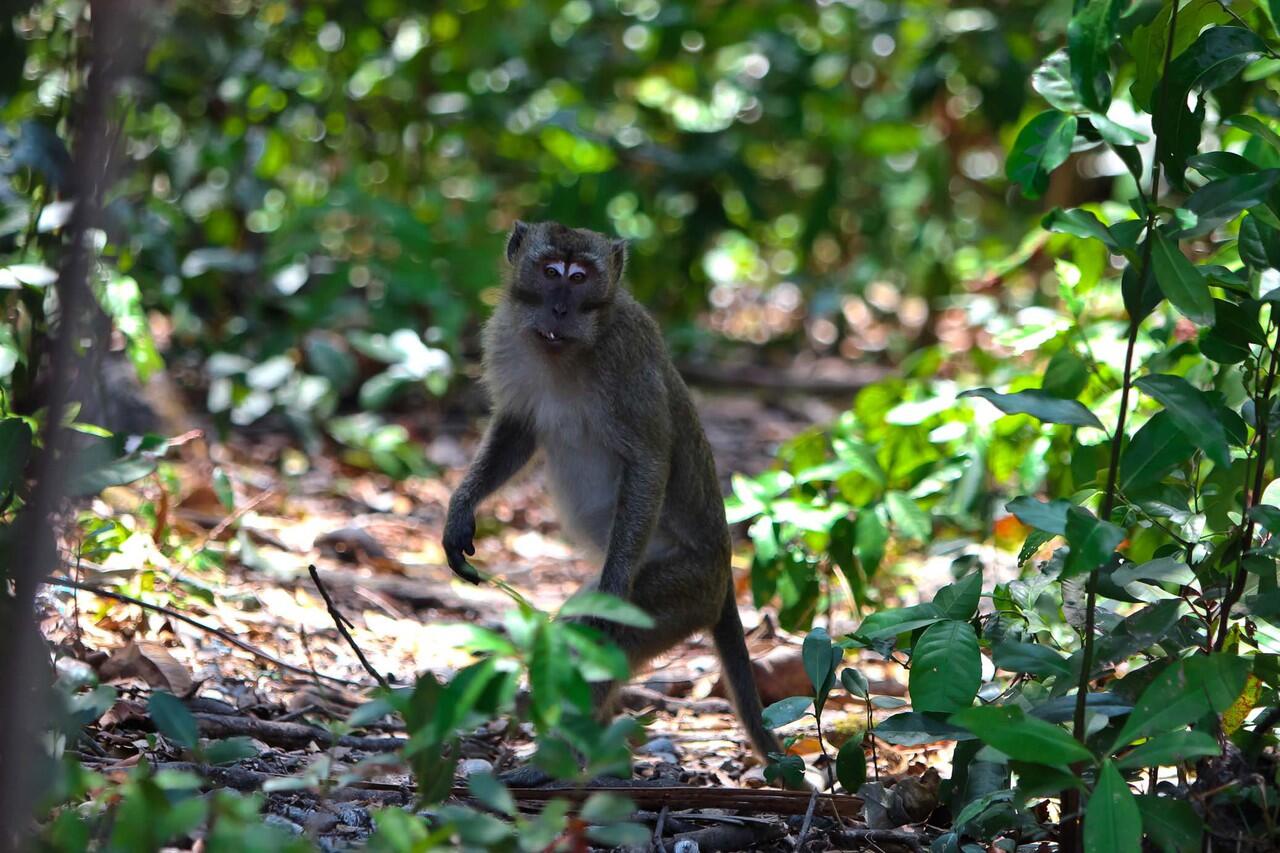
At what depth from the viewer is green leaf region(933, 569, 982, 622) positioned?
4098 mm

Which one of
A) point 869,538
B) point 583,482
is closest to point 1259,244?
point 869,538

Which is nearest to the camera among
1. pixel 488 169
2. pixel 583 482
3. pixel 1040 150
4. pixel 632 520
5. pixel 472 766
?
pixel 1040 150

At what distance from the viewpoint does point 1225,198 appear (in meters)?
3.54

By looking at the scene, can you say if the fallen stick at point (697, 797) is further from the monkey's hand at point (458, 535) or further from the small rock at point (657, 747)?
the monkey's hand at point (458, 535)

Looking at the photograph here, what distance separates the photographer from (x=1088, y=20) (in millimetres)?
3502

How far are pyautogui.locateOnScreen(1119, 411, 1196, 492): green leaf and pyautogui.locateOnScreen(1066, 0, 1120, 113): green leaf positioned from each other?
898 millimetres

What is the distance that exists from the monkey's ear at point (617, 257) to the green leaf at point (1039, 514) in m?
2.65

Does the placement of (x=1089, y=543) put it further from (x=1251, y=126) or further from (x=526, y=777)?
(x=526, y=777)

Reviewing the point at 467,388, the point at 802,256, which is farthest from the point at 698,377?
the point at 467,388

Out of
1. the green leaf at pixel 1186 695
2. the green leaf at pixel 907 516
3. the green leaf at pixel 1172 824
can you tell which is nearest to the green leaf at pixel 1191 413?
the green leaf at pixel 1186 695

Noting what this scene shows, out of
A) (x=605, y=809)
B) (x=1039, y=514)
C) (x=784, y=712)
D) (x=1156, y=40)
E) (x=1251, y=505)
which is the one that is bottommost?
(x=605, y=809)

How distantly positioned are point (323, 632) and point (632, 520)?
1692 millimetres

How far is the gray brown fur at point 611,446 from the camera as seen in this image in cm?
543

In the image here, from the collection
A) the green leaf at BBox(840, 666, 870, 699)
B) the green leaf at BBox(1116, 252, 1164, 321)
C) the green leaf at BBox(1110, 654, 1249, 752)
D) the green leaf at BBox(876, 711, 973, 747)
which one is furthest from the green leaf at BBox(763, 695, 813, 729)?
the green leaf at BBox(1116, 252, 1164, 321)
